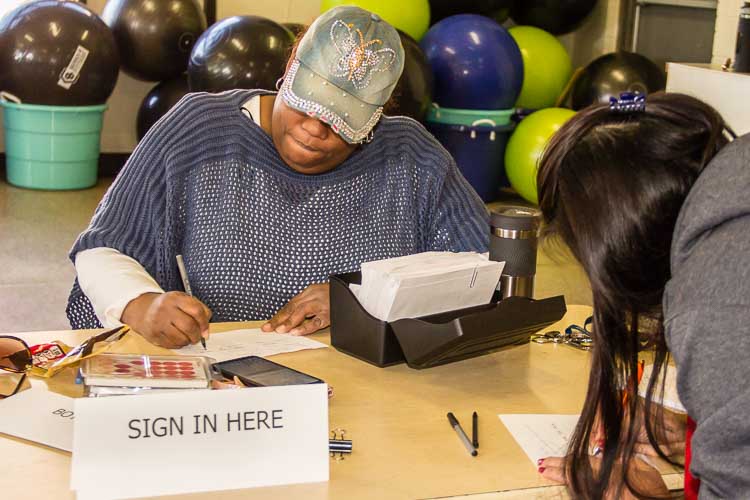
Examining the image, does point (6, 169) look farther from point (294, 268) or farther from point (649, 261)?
point (649, 261)

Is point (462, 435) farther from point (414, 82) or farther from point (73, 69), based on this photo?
point (73, 69)

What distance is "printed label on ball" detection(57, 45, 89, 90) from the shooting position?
5105 millimetres

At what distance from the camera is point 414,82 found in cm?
488

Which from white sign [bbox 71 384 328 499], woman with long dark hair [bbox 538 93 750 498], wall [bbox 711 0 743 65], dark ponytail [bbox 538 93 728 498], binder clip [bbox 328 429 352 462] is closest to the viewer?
woman with long dark hair [bbox 538 93 750 498]

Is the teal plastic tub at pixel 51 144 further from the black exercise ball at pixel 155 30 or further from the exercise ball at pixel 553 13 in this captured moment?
the exercise ball at pixel 553 13

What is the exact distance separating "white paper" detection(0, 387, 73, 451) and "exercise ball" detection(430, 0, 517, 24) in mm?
4783

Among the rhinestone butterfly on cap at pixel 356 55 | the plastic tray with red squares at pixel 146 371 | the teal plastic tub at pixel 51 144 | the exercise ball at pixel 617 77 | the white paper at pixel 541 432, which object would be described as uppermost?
the rhinestone butterfly on cap at pixel 356 55

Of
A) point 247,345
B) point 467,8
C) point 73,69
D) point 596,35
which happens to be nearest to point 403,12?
point 467,8

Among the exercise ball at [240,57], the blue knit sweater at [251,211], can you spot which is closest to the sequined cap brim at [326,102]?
the blue knit sweater at [251,211]

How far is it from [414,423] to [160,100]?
4.35 meters

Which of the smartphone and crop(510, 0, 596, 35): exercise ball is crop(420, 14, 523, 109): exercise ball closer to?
crop(510, 0, 596, 35): exercise ball

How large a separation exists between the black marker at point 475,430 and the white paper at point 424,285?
236 millimetres

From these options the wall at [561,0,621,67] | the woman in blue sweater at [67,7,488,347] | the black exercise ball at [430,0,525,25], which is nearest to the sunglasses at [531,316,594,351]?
the woman in blue sweater at [67,7,488,347]

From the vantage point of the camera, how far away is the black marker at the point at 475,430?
131 cm
